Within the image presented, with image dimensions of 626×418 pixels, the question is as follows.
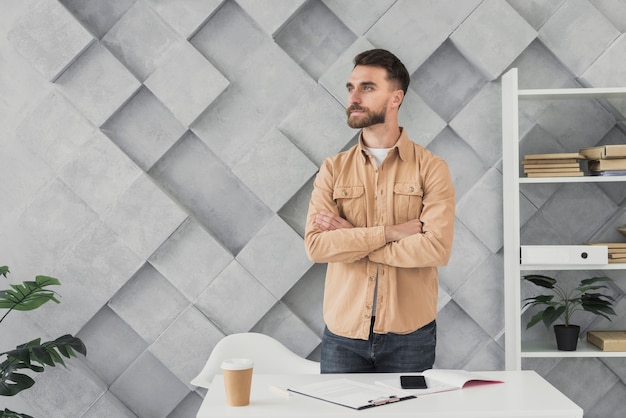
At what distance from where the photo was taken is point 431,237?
1.97 metres

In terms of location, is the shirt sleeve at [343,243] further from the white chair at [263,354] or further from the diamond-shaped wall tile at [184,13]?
the diamond-shaped wall tile at [184,13]

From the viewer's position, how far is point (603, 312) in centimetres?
257

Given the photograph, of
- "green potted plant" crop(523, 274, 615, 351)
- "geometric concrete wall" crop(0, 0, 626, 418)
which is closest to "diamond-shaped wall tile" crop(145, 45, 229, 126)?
"geometric concrete wall" crop(0, 0, 626, 418)

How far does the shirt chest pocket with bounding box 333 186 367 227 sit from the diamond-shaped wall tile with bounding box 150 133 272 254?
0.61 meters

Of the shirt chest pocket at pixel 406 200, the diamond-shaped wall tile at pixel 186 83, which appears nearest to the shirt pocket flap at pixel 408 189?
the shirt chest pocket at pixel 406 200

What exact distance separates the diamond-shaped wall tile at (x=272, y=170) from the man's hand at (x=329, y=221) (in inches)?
22.3

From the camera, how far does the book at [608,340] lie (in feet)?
8.04

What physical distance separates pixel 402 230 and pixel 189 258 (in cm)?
99

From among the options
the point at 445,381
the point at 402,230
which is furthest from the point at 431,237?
the point at 445,381

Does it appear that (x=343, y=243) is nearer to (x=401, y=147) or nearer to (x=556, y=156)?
(x=401, y=147)

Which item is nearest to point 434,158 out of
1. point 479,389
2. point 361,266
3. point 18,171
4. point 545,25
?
point 361,266

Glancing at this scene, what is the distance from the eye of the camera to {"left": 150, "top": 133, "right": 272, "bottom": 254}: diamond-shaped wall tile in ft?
8.71

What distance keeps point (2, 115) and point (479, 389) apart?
2103 mm

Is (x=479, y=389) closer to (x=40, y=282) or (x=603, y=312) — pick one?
(x=603, y=312)
